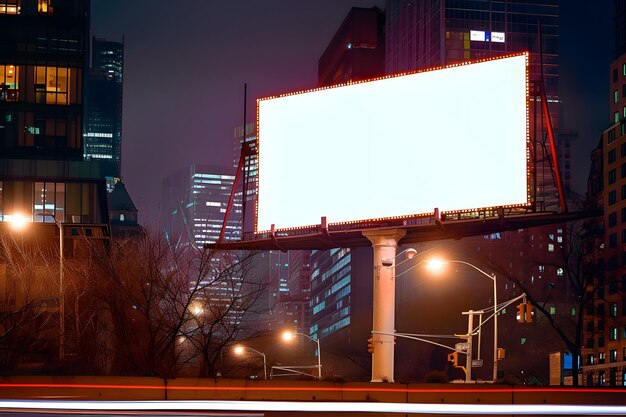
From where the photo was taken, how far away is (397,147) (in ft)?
145

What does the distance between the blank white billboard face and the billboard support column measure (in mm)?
1027

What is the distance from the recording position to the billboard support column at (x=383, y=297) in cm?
4466

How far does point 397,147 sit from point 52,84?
3057 inches

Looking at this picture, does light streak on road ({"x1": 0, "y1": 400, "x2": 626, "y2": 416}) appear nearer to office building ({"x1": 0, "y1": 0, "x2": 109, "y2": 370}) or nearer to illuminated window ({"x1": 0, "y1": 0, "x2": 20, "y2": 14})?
office building ({"x1": 0, "y1": 0, "x2": 109, "y2": 370})

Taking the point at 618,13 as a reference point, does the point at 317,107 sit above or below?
below

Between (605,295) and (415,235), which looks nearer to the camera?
(415,235)

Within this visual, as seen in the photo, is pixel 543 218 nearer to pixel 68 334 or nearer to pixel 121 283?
pixel 121 283

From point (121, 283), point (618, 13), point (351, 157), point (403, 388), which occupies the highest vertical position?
point (618, 13)

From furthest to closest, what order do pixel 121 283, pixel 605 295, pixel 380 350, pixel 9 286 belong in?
pixel 605 295
pixel 9 286
pixel 121 283
pixel 380 350

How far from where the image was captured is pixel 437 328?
175000 millimetres

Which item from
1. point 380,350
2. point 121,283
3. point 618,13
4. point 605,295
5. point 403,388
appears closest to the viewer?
point 403,388

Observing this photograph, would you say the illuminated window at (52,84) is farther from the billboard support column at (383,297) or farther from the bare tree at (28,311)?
the billboard support column at (383,297)

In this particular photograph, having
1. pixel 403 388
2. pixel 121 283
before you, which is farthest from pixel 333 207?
pixel 121 283

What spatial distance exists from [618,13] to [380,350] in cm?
16196
